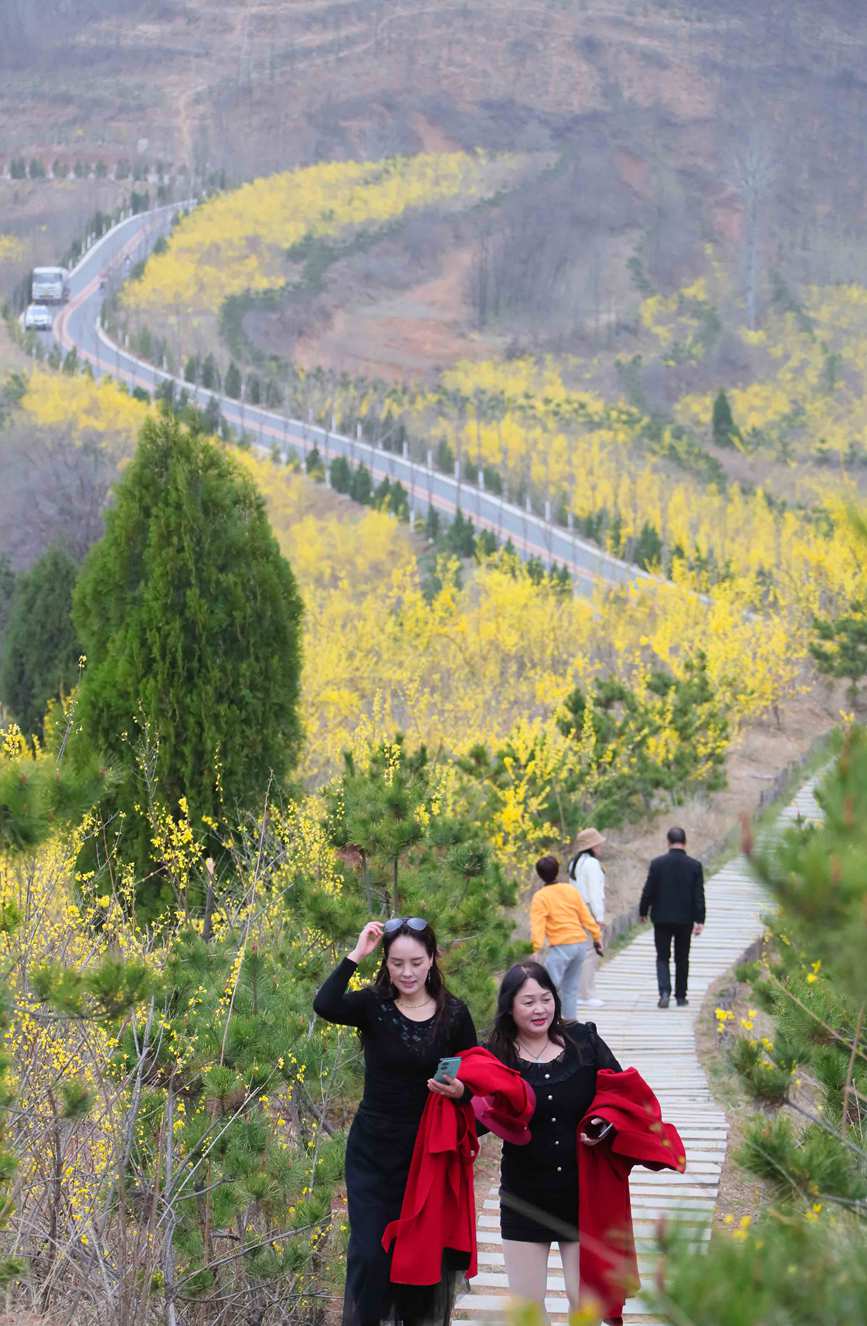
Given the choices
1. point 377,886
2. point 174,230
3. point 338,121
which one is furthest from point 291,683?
point 338,121

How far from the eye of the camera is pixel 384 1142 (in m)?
4.17

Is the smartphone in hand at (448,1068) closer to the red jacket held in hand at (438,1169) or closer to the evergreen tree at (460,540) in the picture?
the red jacket held in hand at (438,1169)

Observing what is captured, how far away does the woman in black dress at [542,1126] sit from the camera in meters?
4.14

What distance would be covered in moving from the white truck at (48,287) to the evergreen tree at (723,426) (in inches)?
1278

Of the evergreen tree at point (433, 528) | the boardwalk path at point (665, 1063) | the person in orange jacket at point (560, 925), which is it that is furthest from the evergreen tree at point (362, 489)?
the person in orange jacket at point (560, 925)

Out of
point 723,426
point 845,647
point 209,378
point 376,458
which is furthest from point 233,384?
point 845,647

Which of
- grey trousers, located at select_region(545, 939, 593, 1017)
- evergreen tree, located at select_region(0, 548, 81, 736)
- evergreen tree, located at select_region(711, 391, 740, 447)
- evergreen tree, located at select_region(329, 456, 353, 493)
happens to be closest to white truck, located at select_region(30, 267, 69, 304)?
evergreen tree, located at select_region(711, 391, 740, 447)

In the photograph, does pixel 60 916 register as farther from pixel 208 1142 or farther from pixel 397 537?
pixel 397 537

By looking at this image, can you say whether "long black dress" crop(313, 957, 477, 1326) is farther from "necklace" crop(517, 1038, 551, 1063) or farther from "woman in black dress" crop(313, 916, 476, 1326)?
"necklace" crop(517, 1038, 551, 1063)

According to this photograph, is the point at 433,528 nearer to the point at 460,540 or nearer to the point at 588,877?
the point at 460,540

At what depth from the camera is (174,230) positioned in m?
100

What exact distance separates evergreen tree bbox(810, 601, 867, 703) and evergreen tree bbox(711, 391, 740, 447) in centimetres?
5158

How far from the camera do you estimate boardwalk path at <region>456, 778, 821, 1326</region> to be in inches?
218

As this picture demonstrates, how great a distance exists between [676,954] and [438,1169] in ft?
18.8
